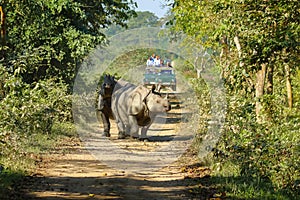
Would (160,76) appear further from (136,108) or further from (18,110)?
(18,110)

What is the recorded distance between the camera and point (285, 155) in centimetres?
836

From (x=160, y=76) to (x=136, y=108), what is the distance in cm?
1140

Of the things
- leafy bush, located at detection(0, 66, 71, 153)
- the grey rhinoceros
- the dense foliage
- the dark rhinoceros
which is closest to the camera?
the dense foliage

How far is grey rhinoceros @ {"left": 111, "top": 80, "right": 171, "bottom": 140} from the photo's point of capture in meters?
13.9

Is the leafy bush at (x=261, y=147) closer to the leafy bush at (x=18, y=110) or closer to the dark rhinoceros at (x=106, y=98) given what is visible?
the leafy bush at (x=18, y=110)

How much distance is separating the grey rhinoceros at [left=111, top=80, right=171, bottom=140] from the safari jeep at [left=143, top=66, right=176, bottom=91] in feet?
30.6

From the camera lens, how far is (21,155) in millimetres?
10188

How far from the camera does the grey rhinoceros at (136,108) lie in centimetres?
1395

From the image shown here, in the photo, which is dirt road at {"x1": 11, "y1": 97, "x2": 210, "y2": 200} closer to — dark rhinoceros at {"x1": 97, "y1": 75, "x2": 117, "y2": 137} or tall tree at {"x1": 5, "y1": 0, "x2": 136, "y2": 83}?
dark rhinoceros at {"x1": 97, "y1": 75, "x2": 117, "y2": 137}

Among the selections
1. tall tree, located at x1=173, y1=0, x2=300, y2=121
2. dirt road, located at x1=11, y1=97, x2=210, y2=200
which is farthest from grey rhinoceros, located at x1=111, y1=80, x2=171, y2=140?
tall tree, located at x1=173, y1=0, x2=300, y2=121

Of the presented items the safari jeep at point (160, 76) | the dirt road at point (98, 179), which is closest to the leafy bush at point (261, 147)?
the dirt road at point (98, 179)

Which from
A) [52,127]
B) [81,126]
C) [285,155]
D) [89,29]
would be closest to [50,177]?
[285,155]

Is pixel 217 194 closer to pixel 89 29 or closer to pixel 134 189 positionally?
pixel 134 189

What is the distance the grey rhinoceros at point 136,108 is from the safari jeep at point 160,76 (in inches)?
367
